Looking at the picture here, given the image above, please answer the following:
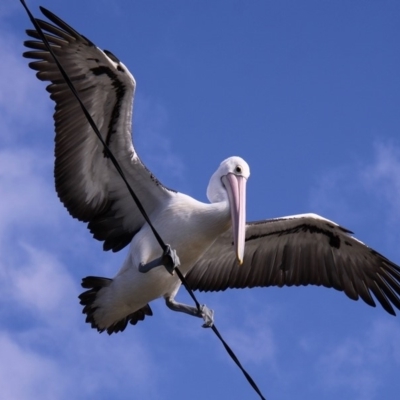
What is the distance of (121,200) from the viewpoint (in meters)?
12.0

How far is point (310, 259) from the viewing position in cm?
1328

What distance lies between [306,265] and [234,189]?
247 centimetres

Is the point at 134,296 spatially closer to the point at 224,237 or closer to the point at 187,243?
the point at 187,243

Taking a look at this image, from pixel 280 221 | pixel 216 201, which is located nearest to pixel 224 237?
pixel 280 221

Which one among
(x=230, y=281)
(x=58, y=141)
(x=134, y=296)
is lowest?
(x=134, y=296)

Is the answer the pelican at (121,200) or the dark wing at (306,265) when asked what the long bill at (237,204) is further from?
the dark wing at (306,265)

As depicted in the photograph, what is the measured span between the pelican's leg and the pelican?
1 centimetres

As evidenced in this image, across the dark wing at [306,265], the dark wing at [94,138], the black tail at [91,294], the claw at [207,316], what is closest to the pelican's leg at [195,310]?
the claw at [207,316]

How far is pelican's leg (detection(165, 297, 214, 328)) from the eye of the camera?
10961 millimetres

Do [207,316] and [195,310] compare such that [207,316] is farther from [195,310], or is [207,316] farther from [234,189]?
[234,189]

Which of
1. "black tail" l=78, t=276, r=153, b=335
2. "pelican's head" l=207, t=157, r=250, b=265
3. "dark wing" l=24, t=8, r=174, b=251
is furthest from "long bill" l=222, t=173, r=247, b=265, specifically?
"black tail" l=78, t=276, r=153, b=335

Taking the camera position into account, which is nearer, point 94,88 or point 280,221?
point 94,88

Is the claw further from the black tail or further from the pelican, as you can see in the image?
the black tail

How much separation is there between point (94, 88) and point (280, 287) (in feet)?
12.8
